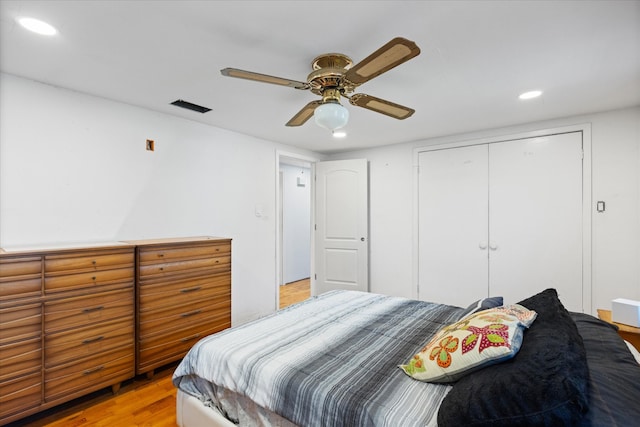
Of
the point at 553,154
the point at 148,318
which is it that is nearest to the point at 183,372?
the point at 148,318

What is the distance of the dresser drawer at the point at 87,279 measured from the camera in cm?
191

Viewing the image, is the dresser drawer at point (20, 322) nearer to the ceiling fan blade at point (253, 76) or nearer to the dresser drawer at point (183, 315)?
the dresser drawer at point (183, 315)

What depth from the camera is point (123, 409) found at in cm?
204

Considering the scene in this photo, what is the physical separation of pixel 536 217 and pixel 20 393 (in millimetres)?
4451

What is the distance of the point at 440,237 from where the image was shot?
12.4ft

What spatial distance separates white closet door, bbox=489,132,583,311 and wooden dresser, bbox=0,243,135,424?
12.0 ft

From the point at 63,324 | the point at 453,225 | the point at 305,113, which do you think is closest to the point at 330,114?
the point at 305,113

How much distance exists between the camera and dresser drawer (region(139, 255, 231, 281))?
236cm

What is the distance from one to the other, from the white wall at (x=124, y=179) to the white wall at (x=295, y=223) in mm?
2019

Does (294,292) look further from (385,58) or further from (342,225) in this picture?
(385,58)

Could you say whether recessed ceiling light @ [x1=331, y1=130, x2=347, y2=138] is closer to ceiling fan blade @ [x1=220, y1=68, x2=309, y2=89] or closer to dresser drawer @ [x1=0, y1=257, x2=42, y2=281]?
ceiling fan blade @ [x1=220, y1=68, x2=309, y2=89]

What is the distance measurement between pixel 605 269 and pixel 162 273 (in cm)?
405

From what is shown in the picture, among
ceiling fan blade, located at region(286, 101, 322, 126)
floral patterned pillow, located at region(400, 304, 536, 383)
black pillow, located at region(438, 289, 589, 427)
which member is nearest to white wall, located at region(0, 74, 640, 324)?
ceiling fan blade, located at region(286, 101, 322, 126)

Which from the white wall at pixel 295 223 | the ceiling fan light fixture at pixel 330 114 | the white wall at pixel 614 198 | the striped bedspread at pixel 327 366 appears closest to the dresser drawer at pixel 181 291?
the striped bedspread at pixel 327 366
